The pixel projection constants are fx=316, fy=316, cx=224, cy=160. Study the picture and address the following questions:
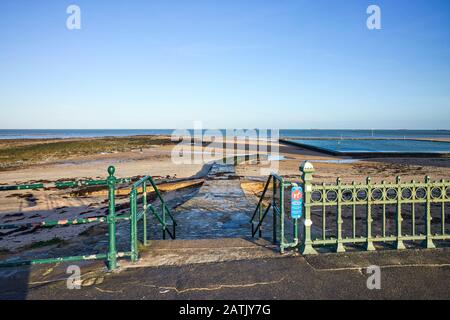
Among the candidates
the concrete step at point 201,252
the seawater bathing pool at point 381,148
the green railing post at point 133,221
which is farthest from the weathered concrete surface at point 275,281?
the seawater bathing pool at point 381,148

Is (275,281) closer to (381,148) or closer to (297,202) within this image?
(297,202)


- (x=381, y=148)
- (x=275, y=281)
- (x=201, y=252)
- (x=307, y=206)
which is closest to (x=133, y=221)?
(x=201, y=252)

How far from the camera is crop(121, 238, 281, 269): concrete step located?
4754mm

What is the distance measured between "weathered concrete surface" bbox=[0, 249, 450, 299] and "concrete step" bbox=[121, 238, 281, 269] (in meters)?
0.18

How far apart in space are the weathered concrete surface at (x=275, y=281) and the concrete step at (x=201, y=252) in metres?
0.18

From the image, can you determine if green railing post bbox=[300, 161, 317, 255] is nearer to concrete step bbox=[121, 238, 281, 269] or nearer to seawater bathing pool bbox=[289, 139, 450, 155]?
concrete step bbox=[121, 238, 281, 269]

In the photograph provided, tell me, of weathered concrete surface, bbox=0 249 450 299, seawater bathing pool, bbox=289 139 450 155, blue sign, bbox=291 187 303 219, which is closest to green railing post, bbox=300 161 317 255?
blue sign, bbox=291 187 303 219

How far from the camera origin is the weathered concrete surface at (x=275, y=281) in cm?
383

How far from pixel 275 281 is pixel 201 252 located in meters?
1.43

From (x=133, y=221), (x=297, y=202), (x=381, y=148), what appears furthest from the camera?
(x=381, y=148)

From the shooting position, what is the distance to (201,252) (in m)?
5.11

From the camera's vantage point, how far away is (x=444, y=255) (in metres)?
4.84
